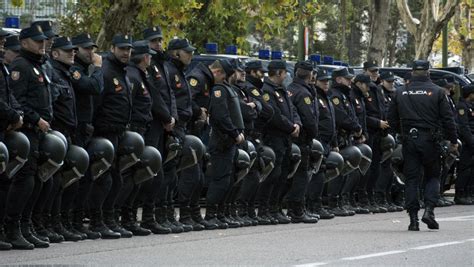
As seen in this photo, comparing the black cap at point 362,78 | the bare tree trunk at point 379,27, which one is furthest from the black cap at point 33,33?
the bare tree trunk at point 379,27

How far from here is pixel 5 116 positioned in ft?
45.1

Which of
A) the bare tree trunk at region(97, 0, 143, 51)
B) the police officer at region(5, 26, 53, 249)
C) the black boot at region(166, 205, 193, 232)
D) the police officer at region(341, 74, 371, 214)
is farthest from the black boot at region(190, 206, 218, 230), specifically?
the bare tree trunk at region(97, 0, 143, 51)

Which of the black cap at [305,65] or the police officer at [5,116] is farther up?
the black cap at [305,65]

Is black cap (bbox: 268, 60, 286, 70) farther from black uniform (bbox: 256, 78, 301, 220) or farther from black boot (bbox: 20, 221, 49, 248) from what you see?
black boot (bbox: 20, 221, 49, 248)

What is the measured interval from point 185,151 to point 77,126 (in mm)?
1844

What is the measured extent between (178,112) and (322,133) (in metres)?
3.74

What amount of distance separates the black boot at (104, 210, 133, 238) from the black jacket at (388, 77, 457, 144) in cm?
383

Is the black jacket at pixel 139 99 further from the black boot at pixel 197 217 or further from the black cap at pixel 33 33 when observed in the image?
the black cap at pixel 33 33

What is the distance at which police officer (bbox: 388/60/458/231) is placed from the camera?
1761 centimetres

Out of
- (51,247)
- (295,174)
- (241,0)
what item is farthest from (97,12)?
(51,247)

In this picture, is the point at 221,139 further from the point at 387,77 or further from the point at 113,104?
the point at 387,77

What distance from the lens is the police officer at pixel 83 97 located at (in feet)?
49.8

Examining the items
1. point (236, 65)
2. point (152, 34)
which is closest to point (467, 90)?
point (236, 65)

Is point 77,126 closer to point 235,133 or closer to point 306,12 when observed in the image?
point 235,133
